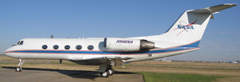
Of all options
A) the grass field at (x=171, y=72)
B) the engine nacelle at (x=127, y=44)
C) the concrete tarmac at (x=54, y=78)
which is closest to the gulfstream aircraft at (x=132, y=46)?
the engine nacelle at (x=127, y=44)

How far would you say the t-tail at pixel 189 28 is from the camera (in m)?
14.6

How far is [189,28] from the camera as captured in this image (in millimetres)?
14875

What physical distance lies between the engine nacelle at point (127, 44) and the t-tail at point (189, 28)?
2.01 meters

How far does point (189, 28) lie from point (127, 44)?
15.8 feet

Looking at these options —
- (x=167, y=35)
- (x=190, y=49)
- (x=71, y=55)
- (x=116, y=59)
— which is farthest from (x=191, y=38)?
(x=71, y=55)

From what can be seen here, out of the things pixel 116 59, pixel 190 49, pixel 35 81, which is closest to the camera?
pixel 35 81

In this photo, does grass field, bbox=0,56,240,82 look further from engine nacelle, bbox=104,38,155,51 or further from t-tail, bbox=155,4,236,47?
t-tail, bbox=155,4,236,47

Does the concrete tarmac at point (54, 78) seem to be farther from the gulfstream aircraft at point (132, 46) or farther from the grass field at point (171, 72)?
the grass field at point (171, 72)

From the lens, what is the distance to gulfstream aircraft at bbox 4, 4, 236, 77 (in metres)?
14.2

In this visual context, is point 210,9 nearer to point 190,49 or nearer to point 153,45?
point 190,49

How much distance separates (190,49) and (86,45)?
7.73 metres

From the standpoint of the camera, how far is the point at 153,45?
46.4 ft

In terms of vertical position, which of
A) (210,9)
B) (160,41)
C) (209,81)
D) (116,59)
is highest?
(210,9)

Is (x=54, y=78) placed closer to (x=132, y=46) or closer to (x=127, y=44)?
(x=127, y=44)
